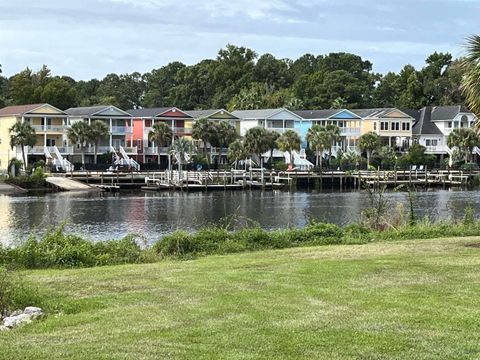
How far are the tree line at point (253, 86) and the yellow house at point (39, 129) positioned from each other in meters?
18.3

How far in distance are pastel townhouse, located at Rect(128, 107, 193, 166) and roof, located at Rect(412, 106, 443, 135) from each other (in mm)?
32794

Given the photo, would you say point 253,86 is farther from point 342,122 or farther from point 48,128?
point 48,128

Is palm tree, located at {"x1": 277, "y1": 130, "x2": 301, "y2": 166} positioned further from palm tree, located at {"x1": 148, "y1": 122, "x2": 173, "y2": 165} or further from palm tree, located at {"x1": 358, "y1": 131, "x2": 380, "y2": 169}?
palm tree, located at {"x1": 148, "y1": 122, "x2": 173, "y2": 165}

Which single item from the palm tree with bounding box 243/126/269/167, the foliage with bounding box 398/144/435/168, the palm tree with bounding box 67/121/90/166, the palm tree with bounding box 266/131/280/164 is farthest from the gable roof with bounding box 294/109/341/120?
the palm tree with bounding box 67/121/90/166

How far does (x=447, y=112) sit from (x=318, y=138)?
24758mm

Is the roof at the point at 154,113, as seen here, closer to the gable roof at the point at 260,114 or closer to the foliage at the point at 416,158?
the gable roof at the point at 260,114

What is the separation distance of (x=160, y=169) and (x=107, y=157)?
656 cm

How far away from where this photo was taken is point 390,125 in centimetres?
10344

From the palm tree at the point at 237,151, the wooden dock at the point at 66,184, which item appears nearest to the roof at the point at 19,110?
the wooden dock at the point at 66,184

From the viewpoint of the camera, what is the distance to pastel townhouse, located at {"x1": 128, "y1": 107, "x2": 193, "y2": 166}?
94.8 meters

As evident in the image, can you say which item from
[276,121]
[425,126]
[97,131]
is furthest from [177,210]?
[425,126]

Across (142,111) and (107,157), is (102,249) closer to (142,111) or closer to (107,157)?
(107,157)

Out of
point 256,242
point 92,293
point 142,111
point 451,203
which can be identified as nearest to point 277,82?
point 142,111

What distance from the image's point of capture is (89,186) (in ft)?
247
